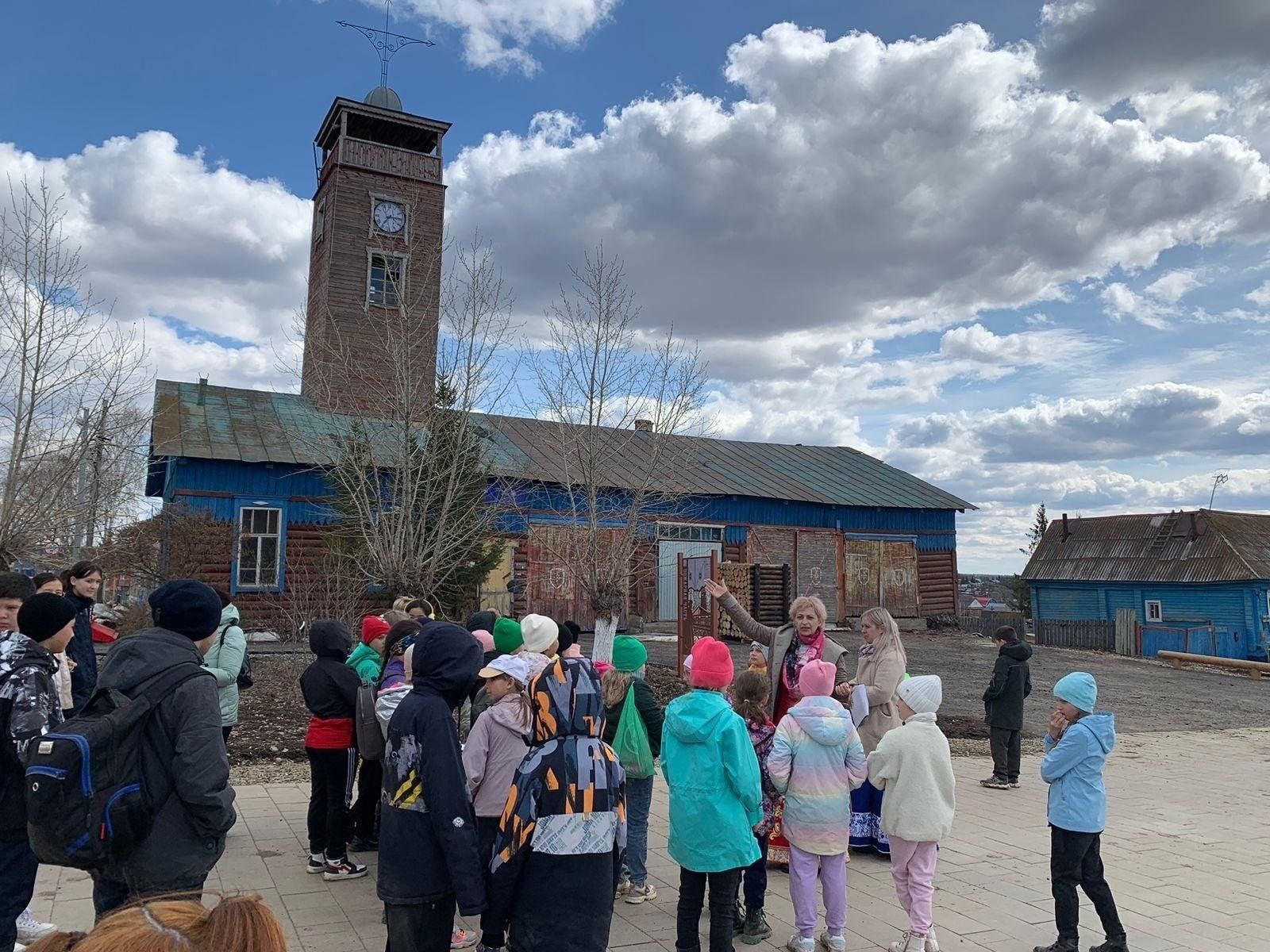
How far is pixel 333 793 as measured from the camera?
18.2ft

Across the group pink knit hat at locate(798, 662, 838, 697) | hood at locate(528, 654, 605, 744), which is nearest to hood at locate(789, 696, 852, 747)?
pink knit hat at locate(798, 662, 838, 697)

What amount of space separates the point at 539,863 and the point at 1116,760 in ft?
32.4

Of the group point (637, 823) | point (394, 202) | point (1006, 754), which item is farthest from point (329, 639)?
point (394, 202)

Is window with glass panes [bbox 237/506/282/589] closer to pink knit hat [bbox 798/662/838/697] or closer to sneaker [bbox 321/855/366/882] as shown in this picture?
sneaker [bbox 321/855/366/882]

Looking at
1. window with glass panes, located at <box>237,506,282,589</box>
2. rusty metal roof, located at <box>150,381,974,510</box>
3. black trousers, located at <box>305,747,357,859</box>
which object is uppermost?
rusty metal roof, located at <box>150,381,974,510</box>

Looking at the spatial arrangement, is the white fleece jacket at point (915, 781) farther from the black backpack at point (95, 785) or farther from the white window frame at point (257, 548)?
the white window frame at point (257, 548)

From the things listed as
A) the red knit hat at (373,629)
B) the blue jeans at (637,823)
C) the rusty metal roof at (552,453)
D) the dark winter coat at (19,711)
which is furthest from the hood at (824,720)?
the rusty metal roof at (552,453)

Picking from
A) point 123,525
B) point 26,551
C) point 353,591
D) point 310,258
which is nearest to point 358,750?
point 26,551

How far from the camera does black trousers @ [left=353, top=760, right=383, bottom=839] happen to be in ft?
19.7

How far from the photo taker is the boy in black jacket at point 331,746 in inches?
218

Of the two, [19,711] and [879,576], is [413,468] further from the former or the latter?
[879,576]

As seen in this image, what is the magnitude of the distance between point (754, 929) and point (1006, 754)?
5.30 metres

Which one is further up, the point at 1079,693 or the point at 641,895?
the point at 1079,693

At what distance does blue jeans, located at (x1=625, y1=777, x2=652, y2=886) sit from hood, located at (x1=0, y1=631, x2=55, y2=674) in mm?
3224
